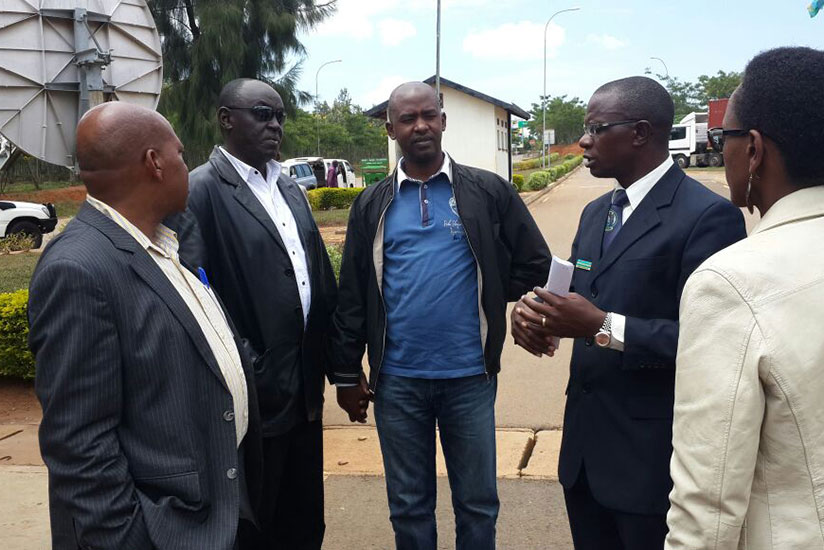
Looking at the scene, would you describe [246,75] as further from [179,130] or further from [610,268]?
[610,268]

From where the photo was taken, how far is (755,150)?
5.10 feet

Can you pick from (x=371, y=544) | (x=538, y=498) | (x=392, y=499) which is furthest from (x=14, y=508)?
(x=538, y=498)

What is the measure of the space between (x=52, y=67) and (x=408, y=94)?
245cm

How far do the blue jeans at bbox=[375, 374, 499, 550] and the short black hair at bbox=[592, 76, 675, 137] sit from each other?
1.22m

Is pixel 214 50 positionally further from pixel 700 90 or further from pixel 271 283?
pixel 700 90

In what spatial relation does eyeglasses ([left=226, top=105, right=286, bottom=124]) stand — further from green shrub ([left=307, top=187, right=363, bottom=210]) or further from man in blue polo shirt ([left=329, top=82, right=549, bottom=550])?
green shrub ([left=307, top=187, right=363, bottom=210])

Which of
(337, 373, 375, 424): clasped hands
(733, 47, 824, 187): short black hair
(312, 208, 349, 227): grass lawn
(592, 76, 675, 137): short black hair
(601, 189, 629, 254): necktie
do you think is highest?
(592, 76, 675, 137): short black hair

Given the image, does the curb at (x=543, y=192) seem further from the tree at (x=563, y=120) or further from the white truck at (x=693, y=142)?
the tree at (x=563, y=120)

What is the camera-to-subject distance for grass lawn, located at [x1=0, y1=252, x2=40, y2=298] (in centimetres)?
980

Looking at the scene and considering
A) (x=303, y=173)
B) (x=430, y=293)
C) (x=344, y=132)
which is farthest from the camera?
(x=344, y=132)

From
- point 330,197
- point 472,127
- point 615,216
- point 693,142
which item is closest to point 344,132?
point 693,142

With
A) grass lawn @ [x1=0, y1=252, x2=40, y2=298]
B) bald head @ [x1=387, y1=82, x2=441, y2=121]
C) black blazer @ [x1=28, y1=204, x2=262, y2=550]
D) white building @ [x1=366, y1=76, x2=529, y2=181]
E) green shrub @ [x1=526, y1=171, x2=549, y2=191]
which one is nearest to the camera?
black blazer @ [x1=28, y1=204, x2=262, y2=550]

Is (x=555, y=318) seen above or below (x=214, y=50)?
below

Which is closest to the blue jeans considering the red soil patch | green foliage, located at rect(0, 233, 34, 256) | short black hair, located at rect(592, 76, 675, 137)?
short black hair, located at rect(592, 76, 675, 137)
